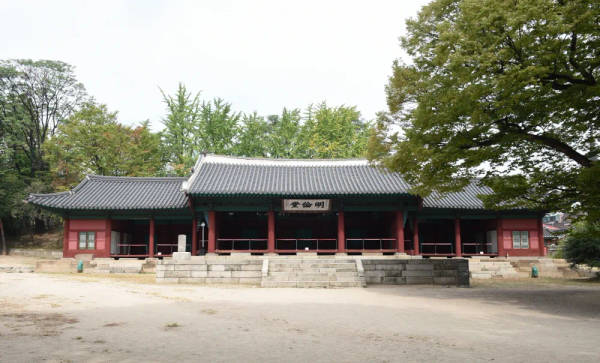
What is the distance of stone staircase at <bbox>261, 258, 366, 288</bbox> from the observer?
737 inches

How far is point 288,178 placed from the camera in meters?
28.6

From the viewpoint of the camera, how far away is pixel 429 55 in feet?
50.3

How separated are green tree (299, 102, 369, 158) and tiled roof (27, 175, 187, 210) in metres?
17.4

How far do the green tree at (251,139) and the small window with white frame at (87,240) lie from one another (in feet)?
60.6

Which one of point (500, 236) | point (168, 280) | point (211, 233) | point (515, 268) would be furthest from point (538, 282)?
point (168, 280)

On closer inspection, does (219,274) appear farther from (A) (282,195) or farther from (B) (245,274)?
(A) (282,195)

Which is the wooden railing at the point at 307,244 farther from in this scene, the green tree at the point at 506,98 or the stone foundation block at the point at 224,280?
the green tree at the point at 506,98

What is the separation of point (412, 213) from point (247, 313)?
18890 millimetres

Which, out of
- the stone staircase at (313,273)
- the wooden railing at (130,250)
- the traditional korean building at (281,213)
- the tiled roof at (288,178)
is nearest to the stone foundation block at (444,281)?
the stone staircase at (313,273)

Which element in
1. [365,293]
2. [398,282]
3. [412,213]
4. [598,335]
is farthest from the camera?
[412,213]

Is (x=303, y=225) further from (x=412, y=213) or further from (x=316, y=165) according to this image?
(x=412, y=213)

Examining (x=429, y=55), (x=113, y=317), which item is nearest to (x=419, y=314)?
(x=113, y=317)

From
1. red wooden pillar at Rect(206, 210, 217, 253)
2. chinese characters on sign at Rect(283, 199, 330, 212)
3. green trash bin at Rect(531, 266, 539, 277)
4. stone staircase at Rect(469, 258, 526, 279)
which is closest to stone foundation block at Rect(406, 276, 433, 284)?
stone staircase at Rect(469, 258, 526, 279)

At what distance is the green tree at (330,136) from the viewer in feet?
149
